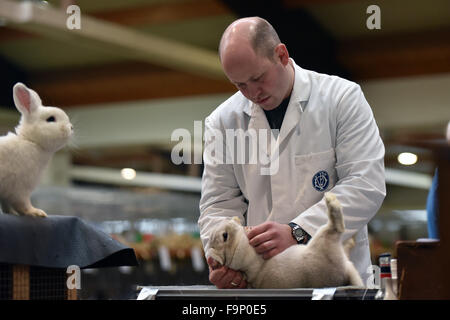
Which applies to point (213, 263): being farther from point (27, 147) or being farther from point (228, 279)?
point (27, 147)

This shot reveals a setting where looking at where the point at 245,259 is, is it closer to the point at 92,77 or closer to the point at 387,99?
the point at 387,99

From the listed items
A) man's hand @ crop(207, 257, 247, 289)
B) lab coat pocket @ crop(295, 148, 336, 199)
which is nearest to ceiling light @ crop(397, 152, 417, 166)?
lab coat pocket @ crop(295, 148, 336, 199)

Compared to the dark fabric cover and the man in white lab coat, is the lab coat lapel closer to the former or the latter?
the man in white lab coat

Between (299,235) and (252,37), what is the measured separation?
517 millimetres

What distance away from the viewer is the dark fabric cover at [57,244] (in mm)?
1879

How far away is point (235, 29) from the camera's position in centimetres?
187

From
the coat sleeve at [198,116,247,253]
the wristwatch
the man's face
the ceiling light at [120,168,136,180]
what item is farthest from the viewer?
the ceiling light at [120,168,136,180]

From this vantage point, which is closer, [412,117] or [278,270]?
[278,270]

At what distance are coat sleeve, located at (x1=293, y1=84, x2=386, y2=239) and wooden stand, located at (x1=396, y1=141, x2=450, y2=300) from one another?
0.27 m

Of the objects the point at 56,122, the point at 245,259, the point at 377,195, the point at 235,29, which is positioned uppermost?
the point at 235,29

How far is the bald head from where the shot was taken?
185cm

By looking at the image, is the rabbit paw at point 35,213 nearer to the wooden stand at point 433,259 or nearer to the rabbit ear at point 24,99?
the rabbit ear at point 24,99
